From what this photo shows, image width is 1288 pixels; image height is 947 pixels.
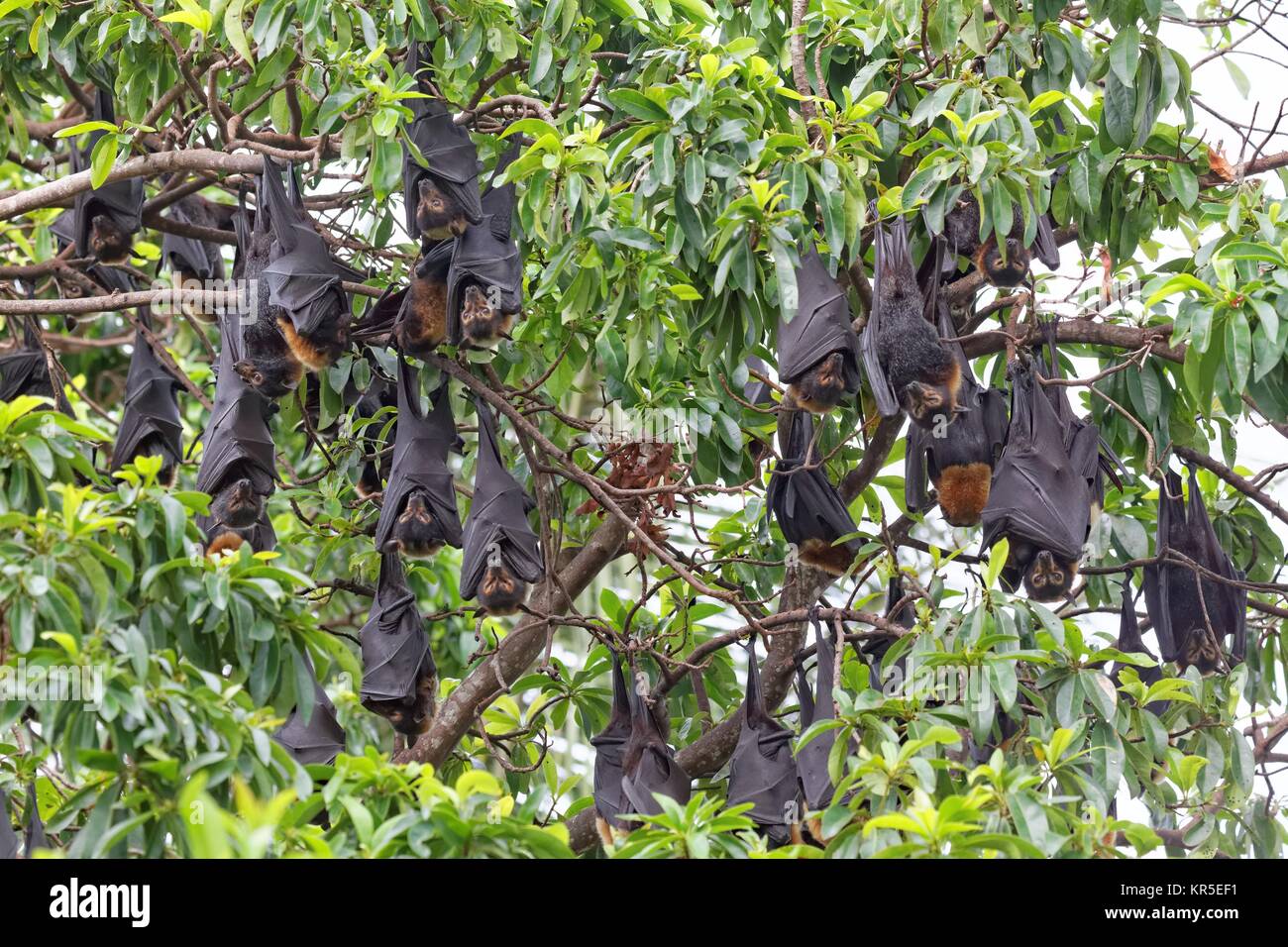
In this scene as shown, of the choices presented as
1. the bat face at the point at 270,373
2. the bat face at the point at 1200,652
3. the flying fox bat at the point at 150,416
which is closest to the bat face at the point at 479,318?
the bat face at the point at 270,373

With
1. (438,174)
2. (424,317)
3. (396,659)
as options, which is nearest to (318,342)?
(424,317)

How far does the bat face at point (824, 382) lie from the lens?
4.01 meters

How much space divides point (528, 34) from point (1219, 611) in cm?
283

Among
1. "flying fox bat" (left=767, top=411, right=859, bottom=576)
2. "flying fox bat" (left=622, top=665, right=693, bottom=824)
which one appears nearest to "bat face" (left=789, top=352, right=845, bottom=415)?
"flying fox bat" (left=767, top=411, right=859, bottom=576)

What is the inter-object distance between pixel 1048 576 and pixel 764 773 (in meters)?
1.09

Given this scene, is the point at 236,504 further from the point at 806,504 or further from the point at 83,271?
the point at 806,504

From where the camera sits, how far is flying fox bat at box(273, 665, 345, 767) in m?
4.27

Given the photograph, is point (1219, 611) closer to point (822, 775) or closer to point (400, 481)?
point (822, 775)

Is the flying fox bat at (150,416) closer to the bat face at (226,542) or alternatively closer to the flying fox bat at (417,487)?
the bat face at (226,542)

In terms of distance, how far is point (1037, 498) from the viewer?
4.21m

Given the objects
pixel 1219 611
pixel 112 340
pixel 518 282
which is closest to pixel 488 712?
pixel 518 282

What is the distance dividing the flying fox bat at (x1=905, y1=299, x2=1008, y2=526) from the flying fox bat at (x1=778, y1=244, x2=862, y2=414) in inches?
18.3

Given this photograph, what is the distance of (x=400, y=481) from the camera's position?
4465mm

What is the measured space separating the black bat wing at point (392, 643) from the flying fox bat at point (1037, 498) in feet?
5.89
